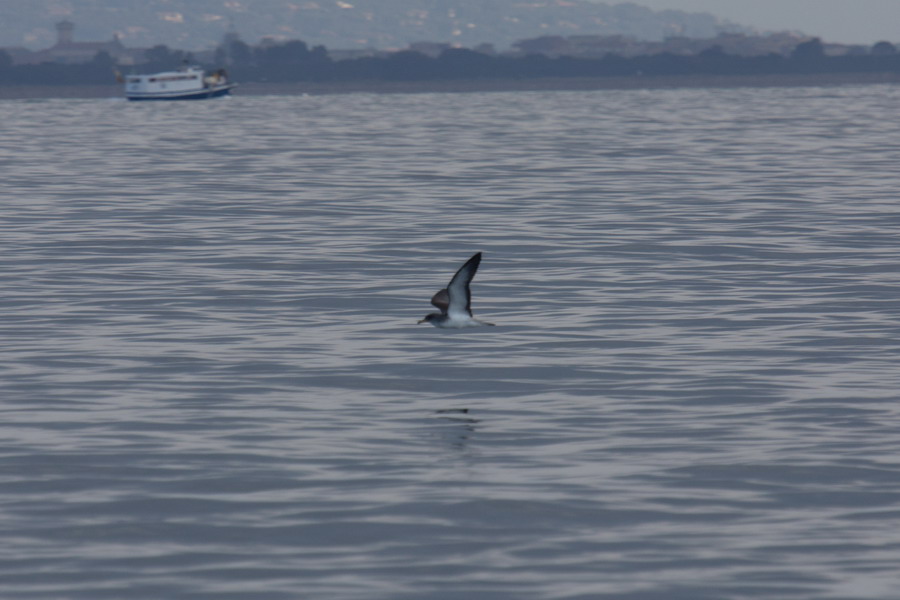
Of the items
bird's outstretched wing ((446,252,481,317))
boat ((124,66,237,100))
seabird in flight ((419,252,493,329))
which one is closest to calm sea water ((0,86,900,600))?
seabird in flight ((419,252,493,329))

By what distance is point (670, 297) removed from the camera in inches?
868

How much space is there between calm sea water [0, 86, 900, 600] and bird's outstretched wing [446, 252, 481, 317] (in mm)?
737

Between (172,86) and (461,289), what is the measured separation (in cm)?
14859

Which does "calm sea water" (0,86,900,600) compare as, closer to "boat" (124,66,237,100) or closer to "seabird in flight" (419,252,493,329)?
"seabird in flight" (419,252,493,329)

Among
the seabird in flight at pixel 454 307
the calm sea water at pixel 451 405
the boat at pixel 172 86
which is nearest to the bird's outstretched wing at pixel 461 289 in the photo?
the seabird in flight at pixel 454 307

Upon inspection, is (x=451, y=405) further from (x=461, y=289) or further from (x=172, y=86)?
(x=172, y=86)

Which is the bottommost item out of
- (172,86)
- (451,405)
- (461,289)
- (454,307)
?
(172,86)

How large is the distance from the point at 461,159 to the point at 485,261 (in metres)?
30.7

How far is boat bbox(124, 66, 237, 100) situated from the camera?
160 meters

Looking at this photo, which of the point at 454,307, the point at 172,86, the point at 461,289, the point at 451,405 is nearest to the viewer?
the point at 451,405

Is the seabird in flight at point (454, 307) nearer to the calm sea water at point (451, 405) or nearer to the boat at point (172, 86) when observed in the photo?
the calm sea water at point (451, 405)

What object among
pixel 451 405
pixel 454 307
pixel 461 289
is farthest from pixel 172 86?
pixel 451 405

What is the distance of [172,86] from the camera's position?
16012cm

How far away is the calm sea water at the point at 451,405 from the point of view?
10.5 m
